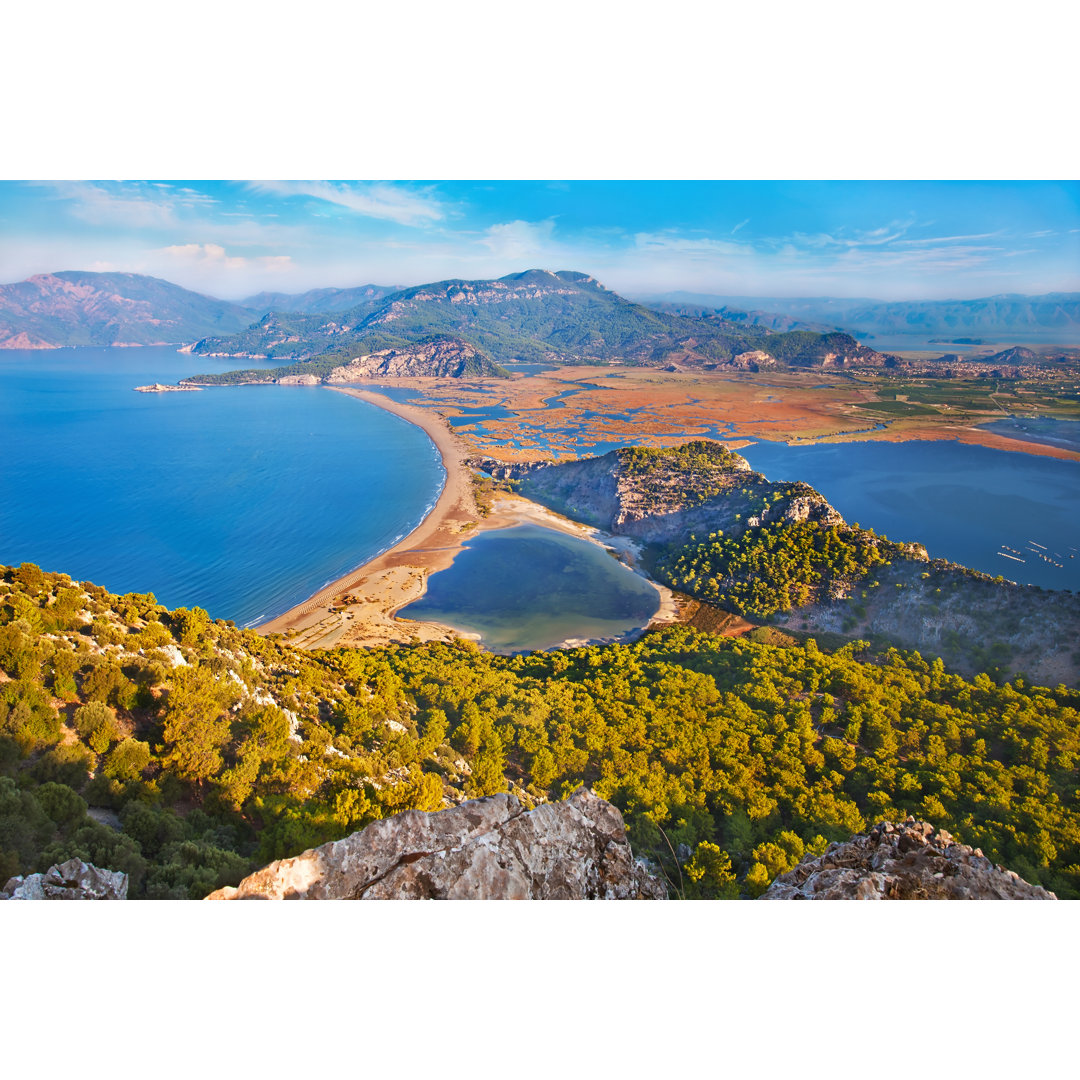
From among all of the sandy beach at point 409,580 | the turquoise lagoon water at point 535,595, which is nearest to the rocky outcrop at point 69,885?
the sandy beach at point 409,580

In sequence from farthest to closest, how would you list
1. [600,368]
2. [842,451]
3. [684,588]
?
1. [600,368]
2. [842,451]
3. [684,588]

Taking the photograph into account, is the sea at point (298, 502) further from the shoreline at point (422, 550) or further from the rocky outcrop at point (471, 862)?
the rocky outcrop at point (471, 862)

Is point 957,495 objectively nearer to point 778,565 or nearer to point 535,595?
point 778,565

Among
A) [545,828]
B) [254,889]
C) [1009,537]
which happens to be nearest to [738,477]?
[1009,537]

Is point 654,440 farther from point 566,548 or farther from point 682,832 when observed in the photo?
point 682,832

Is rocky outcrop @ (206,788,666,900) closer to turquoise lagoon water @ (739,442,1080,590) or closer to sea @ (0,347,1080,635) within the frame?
sea @ (0,347,1080,635)
